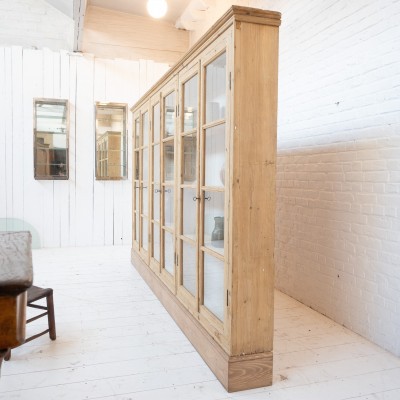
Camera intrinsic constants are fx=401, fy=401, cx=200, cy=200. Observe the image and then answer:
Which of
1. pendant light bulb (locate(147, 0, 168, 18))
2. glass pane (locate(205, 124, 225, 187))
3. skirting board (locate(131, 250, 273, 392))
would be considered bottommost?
skirting board (locate(131, 250, 273, 392))

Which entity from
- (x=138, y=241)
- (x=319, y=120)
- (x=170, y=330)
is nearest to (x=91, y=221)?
(x=138, y=241)

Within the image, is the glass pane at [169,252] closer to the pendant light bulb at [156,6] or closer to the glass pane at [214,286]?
the glass pane at [214,286]

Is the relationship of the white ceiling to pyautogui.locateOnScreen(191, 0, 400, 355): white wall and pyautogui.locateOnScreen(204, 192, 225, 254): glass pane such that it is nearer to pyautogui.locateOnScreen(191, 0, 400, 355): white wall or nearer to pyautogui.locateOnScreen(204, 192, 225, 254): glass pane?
pyautogui.locateOnScreen(191, 0, 400, 355): white wall

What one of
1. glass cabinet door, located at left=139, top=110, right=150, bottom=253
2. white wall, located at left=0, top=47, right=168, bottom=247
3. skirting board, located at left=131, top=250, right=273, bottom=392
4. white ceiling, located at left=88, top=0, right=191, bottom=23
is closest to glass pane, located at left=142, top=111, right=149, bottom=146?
glass cabinet door, located at left=139, top=110, right=150, bottom=253

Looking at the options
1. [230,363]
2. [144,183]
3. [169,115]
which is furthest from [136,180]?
[230,363]

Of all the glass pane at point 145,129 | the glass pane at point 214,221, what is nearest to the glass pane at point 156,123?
the glass pane at point 145,129

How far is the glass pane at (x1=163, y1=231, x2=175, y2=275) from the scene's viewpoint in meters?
3.27

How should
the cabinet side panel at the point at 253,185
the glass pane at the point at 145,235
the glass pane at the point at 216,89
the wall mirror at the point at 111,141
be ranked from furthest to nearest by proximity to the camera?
the wall mirror at the point at 111,141 → the glass pane at the point at 145,235 → the glass pane at the point at 216,89 → the cabinet side panel at the point at 253,185

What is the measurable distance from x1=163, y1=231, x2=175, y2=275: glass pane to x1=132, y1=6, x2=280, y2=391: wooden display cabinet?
0.33 m

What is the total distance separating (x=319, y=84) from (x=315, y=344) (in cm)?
199

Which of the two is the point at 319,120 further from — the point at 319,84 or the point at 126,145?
the point at 126,145

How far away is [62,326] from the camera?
2.95 m

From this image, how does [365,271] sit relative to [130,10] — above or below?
below

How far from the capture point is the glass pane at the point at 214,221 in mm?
2268
